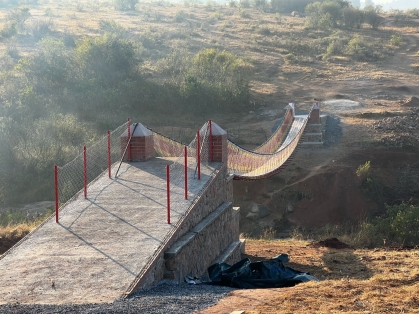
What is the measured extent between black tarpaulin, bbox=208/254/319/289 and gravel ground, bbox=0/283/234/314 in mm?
1015

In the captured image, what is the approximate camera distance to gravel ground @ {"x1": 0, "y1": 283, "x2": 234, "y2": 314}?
5.91 m

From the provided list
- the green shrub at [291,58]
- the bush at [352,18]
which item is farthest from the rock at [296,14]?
the green shrub at [291,58]

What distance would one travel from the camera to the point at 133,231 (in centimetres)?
822

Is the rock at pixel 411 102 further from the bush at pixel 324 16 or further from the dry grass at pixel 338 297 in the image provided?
the bush at pixel 324 16

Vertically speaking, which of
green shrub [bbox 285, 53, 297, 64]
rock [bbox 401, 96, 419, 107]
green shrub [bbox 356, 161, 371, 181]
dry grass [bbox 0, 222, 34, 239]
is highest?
green shrub [bbox 285, 53, 297, 64]

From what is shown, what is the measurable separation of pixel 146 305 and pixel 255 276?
2364 mm

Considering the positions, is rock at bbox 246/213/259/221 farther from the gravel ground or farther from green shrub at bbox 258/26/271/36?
green shrub at bbox 258/26/271/36

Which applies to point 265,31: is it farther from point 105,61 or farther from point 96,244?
point 96,244

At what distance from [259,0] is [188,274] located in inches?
2166

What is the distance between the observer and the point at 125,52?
2836 centimetres

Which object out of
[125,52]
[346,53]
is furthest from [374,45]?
[125,52]

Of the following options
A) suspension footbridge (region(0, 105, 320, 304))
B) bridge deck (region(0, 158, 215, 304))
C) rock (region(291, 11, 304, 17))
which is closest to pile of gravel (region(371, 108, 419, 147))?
suspension footbridge (region(0, 105, 320, 304))

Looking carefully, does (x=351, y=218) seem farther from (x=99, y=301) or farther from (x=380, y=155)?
(x=99, y=301)

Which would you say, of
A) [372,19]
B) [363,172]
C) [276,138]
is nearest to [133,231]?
[276,138]
